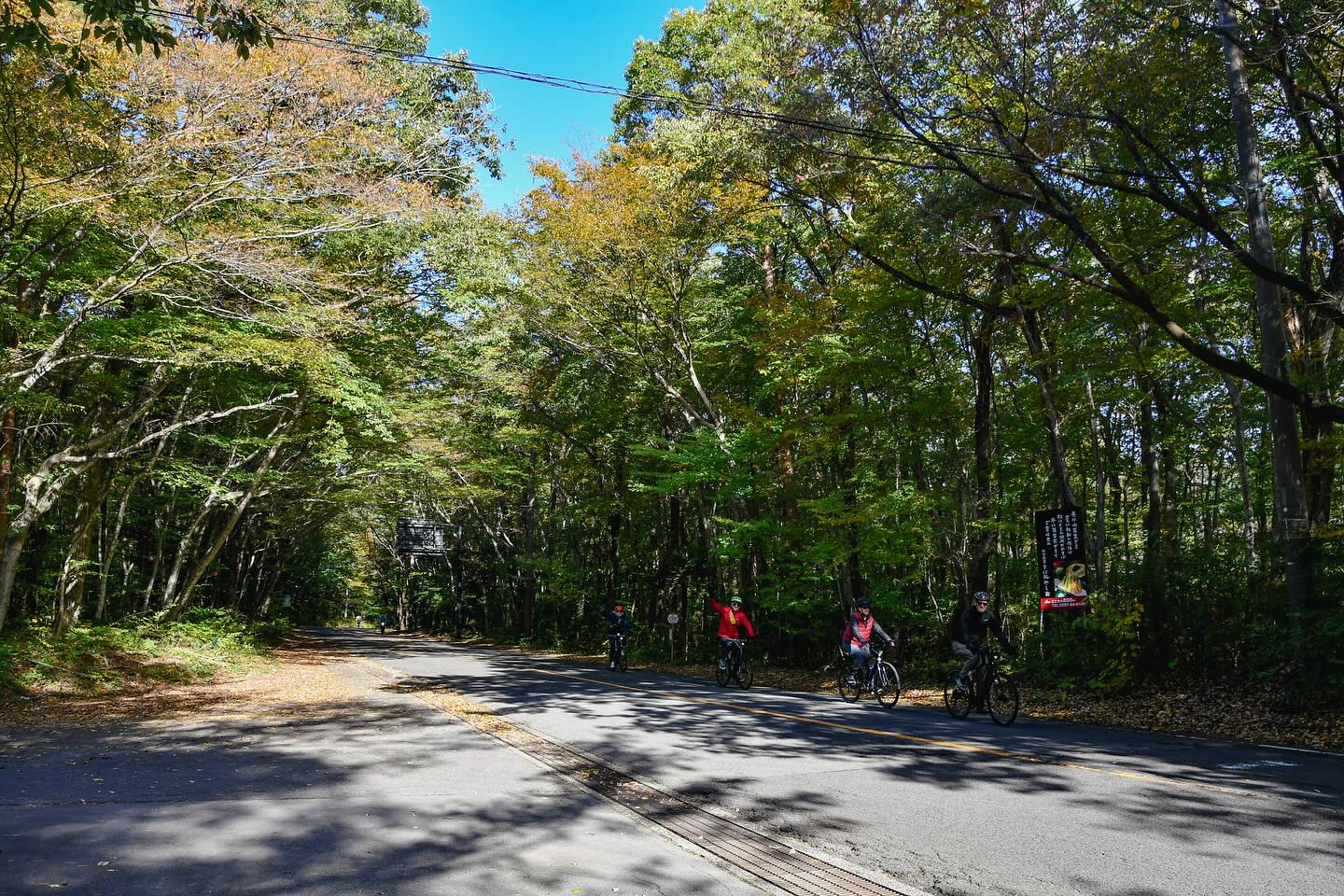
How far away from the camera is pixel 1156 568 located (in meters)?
12.0

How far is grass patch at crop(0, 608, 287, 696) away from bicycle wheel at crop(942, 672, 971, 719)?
43.3 feet

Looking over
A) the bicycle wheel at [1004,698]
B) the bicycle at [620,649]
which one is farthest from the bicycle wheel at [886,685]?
the bicycle at [620,649]

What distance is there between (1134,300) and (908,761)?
6.34m

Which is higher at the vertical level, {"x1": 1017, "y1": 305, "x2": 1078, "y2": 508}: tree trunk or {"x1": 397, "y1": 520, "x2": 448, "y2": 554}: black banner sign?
{"x1": 1017, "y1": 305, "x2": 1078, "y2": 508}: tree trunk

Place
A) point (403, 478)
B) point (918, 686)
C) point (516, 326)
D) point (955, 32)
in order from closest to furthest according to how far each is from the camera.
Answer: point (955, 32)
point (918, 686)
point (516, 326)
point (403, 478)

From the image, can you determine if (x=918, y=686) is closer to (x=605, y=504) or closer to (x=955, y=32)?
(x=955, y=32)

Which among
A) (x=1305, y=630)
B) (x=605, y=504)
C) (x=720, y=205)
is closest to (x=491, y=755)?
(x=1305, y=630)

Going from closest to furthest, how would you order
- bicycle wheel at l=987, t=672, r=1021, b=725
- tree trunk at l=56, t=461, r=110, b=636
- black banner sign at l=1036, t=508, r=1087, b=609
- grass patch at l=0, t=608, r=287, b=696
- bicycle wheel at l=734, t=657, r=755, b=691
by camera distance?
1. bicycle wheel at l=987, t=672, r=1021, b=725
2. grass patch at l=0, t=608, r=287, b=696
3. black banner sign at l=1036, t=508, r=1087, b=609
4. bicycle wheel at l=734, t=657, r=755, b=691
5. tree trunk at l=56, t=461, r=110, b=636

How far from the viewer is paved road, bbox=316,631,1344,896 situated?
4199mm

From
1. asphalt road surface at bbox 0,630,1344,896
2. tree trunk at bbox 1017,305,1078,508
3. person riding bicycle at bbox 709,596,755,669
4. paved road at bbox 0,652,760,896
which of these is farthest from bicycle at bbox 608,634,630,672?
paved road at bbox 0,652,760,896

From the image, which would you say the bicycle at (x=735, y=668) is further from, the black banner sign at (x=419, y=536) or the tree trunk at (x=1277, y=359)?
the black banner sign at (x=419, y=536)

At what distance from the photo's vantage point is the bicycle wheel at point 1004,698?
965 centimetres

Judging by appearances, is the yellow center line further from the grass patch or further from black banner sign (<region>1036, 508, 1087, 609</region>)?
the grass patch

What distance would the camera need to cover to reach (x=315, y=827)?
4.82m
